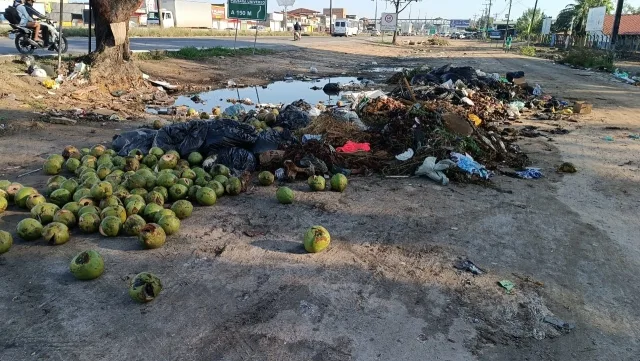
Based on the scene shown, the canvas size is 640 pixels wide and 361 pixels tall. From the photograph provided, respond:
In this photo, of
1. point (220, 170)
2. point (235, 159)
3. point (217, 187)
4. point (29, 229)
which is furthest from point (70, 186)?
point (235, 159)

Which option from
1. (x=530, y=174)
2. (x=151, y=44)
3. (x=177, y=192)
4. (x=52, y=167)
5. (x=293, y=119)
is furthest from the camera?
(x=151, y=44)

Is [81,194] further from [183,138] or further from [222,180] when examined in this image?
[183,138]

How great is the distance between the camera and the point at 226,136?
5.87 metres

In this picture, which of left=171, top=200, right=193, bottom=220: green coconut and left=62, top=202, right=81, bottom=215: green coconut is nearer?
left=62, top=202, right=81, bottom=215: green coconut

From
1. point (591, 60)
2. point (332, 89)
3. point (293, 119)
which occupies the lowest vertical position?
point (293, 119)

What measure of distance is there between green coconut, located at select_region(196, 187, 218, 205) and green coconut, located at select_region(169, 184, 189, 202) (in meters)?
0.16

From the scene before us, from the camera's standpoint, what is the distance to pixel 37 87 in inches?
393

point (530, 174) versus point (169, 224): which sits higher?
point (530, 174)

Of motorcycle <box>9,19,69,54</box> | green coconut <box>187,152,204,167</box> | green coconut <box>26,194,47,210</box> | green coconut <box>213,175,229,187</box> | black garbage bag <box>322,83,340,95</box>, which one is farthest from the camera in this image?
black garbage bag <box>322,83,340,95</box>

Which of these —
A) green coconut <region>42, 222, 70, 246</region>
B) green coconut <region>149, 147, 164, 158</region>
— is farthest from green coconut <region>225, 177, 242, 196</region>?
green coconut <region>42, 222, 70, 246</region>

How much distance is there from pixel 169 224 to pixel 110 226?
19.6 inches

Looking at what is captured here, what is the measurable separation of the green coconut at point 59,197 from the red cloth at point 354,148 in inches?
138

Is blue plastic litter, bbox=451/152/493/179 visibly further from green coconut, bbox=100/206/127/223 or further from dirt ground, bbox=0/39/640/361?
green coconut, bbox=100/206/127/223

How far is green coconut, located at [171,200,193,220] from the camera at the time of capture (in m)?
4.33
